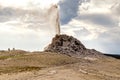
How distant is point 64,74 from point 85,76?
151 inches

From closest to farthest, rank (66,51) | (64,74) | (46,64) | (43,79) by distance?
(43,79)
(64,74)
(46,64)
(66,51)

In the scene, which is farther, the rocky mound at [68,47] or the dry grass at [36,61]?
the rocky mound at [68,47]

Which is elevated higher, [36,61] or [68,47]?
[68,47]

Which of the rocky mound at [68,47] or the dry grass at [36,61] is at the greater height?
the rocky mound at [68,47]

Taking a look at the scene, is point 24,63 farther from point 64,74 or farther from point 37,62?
point 64,74

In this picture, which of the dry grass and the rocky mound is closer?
the dry grass

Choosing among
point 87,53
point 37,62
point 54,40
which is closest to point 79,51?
point 87,53

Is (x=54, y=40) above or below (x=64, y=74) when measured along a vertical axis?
above

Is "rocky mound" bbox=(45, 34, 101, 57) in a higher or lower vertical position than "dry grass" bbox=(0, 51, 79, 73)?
higher

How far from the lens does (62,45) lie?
10800 centimetres

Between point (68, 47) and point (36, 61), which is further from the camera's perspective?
point (68, 47)

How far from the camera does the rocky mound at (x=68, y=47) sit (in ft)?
342

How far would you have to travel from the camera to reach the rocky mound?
342 ft

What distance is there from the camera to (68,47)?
105750 millimetres
